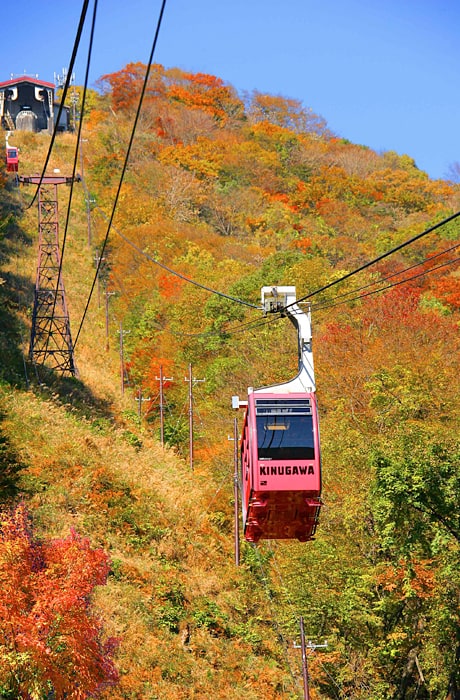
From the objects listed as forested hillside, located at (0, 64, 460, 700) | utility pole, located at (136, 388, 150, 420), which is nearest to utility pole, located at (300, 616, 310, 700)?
forested hillside, located at (0, 64, 460, 700)

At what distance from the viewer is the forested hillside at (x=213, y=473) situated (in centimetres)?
→ 2830

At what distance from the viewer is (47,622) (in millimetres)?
23953

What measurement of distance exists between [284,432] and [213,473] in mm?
31909

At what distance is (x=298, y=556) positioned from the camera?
37969mm

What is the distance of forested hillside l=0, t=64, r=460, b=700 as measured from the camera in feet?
92.8

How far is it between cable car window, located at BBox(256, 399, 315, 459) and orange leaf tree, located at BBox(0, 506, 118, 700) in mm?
8827

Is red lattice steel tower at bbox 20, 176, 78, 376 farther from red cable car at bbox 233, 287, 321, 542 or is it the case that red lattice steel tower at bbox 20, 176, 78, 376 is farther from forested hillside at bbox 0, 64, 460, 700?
red cable car at bbox 233, 287, 321, 542

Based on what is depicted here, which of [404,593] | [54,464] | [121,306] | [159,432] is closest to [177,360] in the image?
[159,432]

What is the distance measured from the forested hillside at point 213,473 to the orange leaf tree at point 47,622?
69 mm

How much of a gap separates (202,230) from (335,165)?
3333 cm

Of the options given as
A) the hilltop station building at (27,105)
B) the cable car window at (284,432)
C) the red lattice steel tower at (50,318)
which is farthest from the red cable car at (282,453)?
the hilltop station building at (27,105)

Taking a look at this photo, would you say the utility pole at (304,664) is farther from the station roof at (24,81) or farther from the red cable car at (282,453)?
the station roof at (24,81)

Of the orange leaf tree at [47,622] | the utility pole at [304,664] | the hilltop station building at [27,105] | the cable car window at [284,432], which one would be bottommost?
the utility pole at [304,664]

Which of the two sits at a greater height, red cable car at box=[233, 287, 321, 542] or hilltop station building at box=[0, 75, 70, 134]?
hilltop station building at box=[0, 75, 70, 134]
